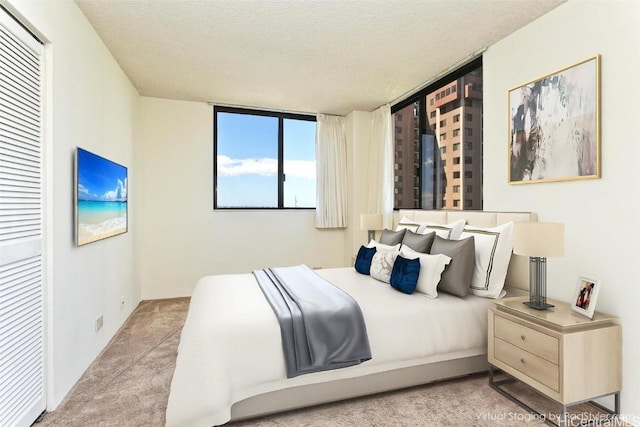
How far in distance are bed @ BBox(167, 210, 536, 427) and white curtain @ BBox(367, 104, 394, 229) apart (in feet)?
6.01

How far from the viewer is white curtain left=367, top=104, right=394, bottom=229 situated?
444 cm

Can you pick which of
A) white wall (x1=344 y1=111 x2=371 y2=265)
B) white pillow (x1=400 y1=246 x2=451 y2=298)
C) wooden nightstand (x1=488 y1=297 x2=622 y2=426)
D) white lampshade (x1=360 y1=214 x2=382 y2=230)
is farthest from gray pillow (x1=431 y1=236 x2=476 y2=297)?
white wall (x1=344 y1=111 x2=371 y2=265)

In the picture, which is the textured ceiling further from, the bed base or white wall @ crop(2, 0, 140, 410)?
the bed base

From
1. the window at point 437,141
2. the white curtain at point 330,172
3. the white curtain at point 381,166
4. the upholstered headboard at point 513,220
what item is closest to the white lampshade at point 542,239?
the upholstered headboard at point 513,220

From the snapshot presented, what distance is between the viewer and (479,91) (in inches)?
126

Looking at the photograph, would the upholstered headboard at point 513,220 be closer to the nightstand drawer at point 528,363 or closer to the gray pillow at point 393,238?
the gray pillow at point 393,238

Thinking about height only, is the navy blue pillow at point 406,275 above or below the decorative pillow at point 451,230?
below

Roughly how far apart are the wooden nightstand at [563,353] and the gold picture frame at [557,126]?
941 millimetres

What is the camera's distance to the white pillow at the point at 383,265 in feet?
9.12

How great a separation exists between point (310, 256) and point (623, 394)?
3740 mm

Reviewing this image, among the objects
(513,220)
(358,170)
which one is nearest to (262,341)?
(513,220)

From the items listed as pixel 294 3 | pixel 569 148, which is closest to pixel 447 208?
pixel 569 148

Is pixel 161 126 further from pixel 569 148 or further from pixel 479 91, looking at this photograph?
pixel 569 148

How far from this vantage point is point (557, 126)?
2.35 m
